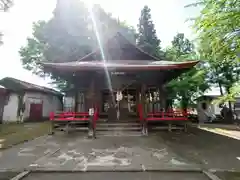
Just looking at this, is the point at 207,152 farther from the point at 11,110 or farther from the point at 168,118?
the point at 11,110

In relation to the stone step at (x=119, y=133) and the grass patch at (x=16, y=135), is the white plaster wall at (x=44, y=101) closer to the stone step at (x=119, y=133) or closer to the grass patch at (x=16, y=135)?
the grass patch at (x=16, y=135)

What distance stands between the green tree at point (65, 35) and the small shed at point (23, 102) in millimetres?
2658

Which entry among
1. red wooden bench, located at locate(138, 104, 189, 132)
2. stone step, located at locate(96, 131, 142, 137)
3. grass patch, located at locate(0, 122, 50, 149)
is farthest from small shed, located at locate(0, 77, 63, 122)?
red wooden bench, located at locate(138, 104, 189, 132)

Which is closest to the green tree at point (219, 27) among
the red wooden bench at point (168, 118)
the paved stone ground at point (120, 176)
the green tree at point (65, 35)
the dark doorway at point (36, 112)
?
the paved stone ground at point (120, 176)

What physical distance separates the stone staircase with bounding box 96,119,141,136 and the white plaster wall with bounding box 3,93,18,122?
36.8 feet

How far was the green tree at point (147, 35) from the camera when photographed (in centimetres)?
2367

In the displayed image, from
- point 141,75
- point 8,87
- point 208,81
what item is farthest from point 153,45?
point 8,87

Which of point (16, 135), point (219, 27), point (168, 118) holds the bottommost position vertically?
point (16, 135)

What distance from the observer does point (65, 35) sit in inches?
757

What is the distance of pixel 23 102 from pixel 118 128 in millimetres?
12465

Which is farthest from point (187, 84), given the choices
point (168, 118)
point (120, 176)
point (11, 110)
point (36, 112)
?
point (11, 110)

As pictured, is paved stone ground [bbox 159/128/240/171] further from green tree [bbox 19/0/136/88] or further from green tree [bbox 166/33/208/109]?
green tree [bbox 19/0/136/88]

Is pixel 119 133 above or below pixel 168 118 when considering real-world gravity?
below

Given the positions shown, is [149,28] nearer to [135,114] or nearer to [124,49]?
[124,49]
